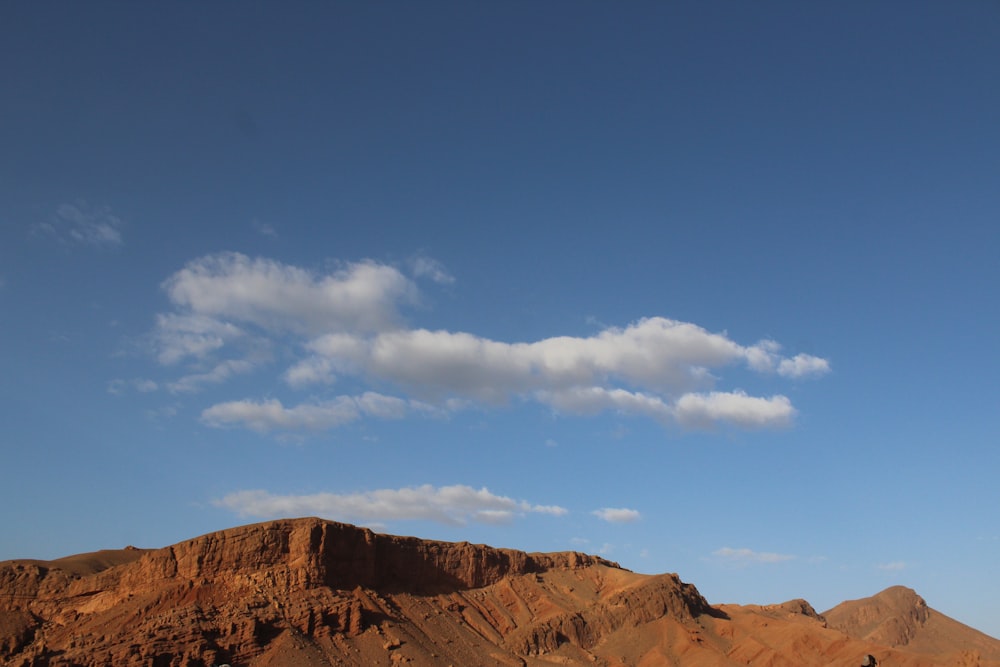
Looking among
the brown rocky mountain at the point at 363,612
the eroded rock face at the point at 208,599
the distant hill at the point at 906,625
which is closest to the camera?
the eroded rock face at the point at 208,599

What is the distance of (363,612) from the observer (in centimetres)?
7631

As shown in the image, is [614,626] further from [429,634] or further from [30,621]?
[30,621]

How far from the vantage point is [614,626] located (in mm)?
92062

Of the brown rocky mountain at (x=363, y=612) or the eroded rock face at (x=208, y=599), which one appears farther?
the brown rocky mountain at (x=363, y=612)

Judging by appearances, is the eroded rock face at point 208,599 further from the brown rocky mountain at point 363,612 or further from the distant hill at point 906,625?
the distant hill at point 906,625

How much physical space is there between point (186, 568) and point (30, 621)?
1349cm

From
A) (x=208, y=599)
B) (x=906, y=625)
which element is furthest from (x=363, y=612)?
(x=906, y=625)

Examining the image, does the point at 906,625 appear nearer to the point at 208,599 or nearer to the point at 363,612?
the point at 363,612

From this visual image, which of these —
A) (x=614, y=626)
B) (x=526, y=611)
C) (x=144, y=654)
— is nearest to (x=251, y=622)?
(x=144, y=654)

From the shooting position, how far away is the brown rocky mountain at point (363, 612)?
67125 millimetres

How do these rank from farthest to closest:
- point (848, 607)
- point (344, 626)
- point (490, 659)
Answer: point (848, 607), point (490, 659), point (344, 626)

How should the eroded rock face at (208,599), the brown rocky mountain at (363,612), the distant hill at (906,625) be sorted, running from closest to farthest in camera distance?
1. the eroded rock face at (208,599)
2. the brown rocky mountain at (363,612)
3. the distant hill at (906,625)

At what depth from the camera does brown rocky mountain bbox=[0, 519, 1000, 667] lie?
6712 centimetres

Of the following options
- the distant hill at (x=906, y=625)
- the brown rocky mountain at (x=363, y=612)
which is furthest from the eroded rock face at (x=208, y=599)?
the distant hill at (x=906, y=625)
